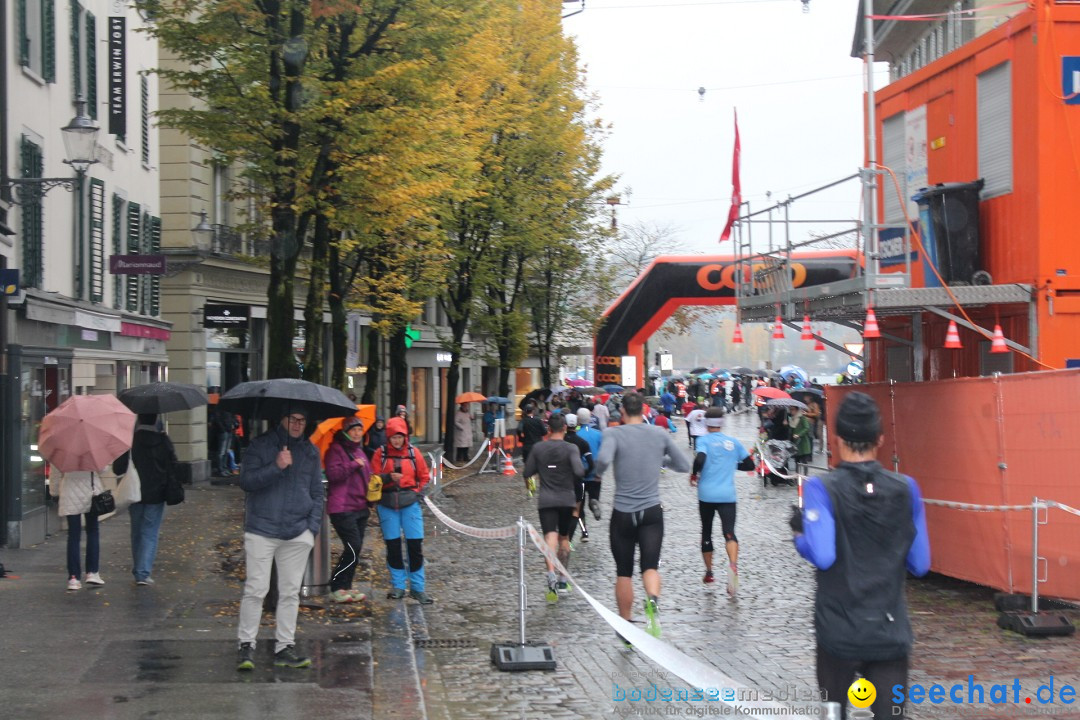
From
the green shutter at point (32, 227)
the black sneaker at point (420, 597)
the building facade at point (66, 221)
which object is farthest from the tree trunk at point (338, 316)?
the black sneaker at point (420, 597)

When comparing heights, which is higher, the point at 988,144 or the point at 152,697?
the point at 988,144

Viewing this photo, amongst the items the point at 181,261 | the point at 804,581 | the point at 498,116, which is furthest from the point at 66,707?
the point at 498,116

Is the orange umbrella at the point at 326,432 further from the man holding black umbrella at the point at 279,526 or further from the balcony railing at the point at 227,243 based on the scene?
the balcony railing at the point at 227,243

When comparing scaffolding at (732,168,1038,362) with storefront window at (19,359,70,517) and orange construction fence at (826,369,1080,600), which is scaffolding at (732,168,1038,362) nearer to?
orange construction fence at (826,369,1080,600)

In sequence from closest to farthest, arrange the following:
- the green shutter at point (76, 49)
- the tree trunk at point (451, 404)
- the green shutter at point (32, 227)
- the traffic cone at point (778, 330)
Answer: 1. the green shutter at point (32, 227)
2. the traffic cone at point (778, 330)
3. the green shutter at point (76, 49)
4. the tree trunk at point (451, 404)

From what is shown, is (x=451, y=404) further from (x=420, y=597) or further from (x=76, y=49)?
(x=420, y=597)

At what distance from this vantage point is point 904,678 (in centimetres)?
500

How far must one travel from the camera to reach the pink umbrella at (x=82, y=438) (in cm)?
1161

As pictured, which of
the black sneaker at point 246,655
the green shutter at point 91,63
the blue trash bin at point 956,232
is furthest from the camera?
the green shutter at point 91,63

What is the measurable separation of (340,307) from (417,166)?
302 inches

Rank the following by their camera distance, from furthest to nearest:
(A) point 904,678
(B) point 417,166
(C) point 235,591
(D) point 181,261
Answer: (D) point 181,261, (B) point 417,166, (C) point 235,591, (A) point 904,678

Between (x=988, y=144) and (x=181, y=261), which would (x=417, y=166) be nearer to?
(x=988, y=144)

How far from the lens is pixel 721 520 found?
12.7m

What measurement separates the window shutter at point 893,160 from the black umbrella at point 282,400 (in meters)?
9.20
